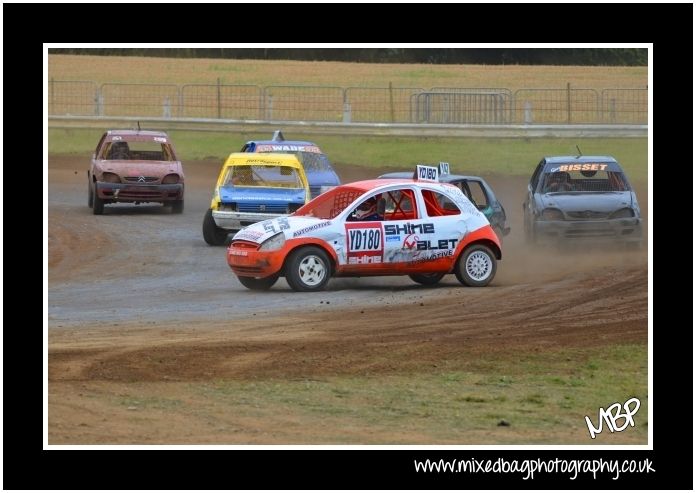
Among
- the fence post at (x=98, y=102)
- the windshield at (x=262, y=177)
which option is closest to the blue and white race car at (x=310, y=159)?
the windshield at (x=262, y=177)

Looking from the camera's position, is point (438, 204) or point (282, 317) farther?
point (438, 204)

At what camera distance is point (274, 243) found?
58.4 ft

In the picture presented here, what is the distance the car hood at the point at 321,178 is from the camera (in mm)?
26337

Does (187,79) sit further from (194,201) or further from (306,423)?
(306,423)

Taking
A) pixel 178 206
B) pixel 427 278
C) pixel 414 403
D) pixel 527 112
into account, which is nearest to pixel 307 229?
pixel 427 278

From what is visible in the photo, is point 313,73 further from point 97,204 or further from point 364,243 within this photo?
point 364,243

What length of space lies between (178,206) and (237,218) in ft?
20.2

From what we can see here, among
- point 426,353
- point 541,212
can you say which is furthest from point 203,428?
point 541,212

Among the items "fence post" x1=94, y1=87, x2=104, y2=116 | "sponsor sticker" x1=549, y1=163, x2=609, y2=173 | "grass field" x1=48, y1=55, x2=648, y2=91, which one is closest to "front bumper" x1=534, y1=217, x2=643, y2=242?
"sponsor sticker" x1=549, y1=163, x2=609, y2=173

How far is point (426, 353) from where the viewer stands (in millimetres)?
13828

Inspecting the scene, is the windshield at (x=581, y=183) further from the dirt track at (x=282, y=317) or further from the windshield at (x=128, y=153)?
the windshield at (x=128, y=153)

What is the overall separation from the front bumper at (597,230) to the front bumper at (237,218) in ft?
15.2

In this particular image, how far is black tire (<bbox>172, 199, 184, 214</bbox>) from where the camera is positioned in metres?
28.3

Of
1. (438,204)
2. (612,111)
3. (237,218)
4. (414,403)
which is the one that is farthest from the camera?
(612,111)
